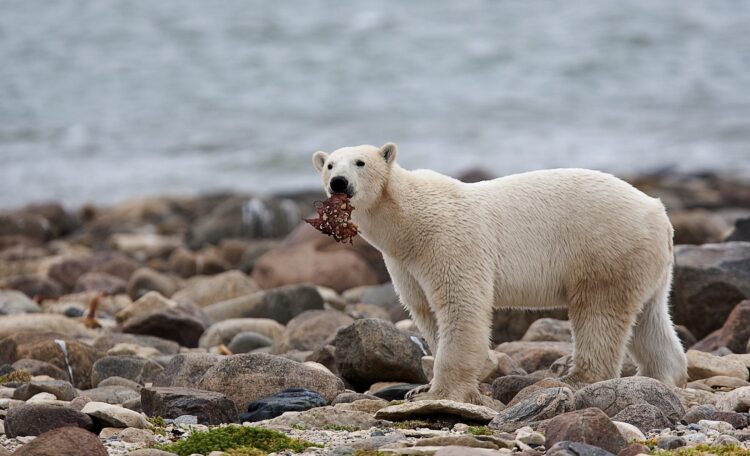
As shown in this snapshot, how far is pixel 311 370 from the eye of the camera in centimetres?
795

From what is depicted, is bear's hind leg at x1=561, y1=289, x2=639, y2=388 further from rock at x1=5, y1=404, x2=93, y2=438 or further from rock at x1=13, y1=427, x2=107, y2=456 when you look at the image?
rock at x1=13, y1=427, x2=107, y2=456

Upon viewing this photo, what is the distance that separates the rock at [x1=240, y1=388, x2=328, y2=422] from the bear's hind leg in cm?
192

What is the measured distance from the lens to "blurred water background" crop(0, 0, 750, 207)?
98.1ft

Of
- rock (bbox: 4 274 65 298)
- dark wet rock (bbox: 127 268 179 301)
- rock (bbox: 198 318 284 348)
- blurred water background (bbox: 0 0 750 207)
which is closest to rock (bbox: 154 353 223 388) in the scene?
rock (bbox: 198 318 284 348)

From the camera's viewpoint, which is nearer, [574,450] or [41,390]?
[574,450]

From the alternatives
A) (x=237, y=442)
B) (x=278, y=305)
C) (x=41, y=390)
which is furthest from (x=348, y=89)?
(x=237, y=442)

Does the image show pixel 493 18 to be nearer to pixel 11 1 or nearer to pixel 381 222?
pixel 11 1

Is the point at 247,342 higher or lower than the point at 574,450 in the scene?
lower

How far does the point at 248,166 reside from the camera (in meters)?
30.4

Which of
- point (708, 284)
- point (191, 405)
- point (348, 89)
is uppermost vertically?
point (348, 89)

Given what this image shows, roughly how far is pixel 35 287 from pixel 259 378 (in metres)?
8.33

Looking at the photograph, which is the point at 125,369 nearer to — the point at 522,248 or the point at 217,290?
the point at 522,248

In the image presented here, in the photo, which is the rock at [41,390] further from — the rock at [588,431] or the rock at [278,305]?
the rock at [278,305]

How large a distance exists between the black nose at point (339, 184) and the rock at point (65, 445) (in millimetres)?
2683
